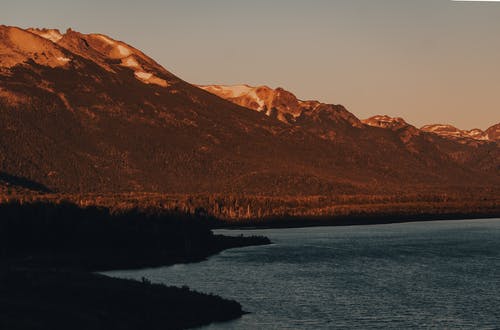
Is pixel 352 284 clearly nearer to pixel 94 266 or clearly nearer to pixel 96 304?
pixel 94 266

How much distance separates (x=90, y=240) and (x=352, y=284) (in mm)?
47112

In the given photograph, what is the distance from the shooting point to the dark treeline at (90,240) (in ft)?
432

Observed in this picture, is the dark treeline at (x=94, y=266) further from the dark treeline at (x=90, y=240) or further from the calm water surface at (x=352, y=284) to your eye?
the calm water surface at (x=352, y=284)

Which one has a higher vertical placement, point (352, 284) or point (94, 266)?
point (94, 266)

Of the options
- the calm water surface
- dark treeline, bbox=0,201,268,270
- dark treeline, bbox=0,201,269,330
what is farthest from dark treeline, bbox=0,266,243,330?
dark treeline, bbox=0,201,268,270

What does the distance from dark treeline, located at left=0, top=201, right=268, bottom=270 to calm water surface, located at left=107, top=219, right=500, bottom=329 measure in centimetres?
538

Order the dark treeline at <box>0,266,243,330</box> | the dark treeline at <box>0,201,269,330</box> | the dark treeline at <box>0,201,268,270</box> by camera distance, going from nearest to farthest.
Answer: the dark treeline at <box>0,266,243,330</box> < the dark treeline at <box>0,201,269,330</box> < the dark treeline at <box>0,201,268,270</box>

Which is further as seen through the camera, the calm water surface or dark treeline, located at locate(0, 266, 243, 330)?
the calm water surface

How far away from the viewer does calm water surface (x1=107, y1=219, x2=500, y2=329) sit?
8650cm

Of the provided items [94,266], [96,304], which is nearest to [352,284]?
[94,266]

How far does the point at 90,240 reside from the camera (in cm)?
14425

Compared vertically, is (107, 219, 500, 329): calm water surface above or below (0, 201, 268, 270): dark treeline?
below

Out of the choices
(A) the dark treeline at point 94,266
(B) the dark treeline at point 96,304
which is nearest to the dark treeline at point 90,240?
(A) the dark treeline at point 94,266

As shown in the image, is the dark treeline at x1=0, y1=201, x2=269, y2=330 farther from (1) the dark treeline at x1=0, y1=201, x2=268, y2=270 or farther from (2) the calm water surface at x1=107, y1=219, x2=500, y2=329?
(2) the calm water surface at x1=107, y1=219, x2=500, y2=329
